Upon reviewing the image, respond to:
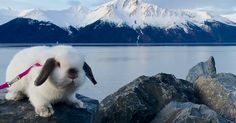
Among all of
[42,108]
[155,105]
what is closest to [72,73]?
[42,108]

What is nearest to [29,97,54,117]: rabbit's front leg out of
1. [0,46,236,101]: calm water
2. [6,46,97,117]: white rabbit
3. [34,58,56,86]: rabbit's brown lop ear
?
A: [6,46,97,117]: white rabbit

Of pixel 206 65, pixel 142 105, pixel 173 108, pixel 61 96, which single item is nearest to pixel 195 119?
pixel 173 108

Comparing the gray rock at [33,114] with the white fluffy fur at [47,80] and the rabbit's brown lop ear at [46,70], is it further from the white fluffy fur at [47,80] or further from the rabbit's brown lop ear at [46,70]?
the rabbit's brown lop ear at [46,70]

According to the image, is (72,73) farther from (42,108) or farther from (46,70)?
(42,108)

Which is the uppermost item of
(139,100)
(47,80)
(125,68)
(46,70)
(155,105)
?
(46,70)

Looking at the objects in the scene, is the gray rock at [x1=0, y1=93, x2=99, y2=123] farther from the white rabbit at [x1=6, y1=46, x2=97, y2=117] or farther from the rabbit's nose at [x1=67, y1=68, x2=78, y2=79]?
the rabbit's nose at [x1=67, y1=68, x2=78, y2=79]

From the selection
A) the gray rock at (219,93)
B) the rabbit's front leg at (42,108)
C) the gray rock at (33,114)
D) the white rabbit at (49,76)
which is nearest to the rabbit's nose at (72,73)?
the white rabbit at (49,76)

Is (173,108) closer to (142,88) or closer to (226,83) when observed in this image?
(142,88)
